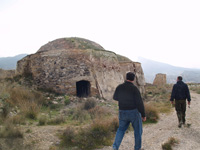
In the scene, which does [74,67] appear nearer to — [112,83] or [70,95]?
[70,95]

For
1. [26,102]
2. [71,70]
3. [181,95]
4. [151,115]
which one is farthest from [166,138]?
[71,70]

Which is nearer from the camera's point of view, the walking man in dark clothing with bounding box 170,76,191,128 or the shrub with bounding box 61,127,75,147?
the shrub with bounding box 61,127,75,147

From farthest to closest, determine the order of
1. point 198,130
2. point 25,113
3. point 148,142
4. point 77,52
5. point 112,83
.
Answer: point 112,83 → point 77,52 → point 25,113 → point 198,130 → point 148,142

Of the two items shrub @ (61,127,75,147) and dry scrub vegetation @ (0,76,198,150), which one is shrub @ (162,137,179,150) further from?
shrub @ (61,127,75,147)

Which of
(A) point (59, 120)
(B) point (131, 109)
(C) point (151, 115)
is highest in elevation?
(B) point (131, 109)

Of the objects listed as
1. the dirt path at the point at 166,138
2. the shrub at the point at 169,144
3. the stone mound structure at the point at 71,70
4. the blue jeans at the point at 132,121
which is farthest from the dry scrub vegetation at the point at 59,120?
the shrub at the point at 169,144

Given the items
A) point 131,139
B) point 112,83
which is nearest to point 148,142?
point 131,139

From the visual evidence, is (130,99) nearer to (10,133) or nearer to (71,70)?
(10,133)

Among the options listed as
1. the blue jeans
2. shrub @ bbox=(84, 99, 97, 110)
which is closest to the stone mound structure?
shrub @ bbox=(84, 99, 97, 110)

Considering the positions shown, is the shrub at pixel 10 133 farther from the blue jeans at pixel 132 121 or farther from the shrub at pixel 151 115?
the shrub at pixel 151 115

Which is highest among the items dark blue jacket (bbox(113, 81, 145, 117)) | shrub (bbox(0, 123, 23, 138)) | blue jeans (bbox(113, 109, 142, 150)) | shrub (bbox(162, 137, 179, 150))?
dark blue jacket (bbox(113, 81, 145, 117))

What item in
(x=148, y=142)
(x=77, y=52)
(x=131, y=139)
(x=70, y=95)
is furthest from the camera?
(x=77, y=52)

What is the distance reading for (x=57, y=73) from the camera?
10898mm

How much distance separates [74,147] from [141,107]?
2.14 metres
